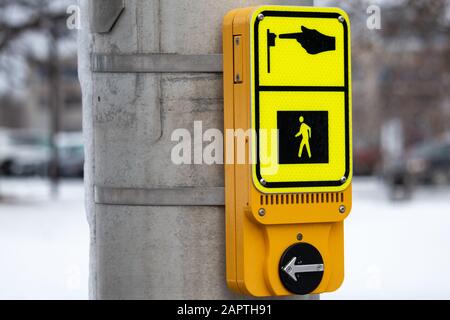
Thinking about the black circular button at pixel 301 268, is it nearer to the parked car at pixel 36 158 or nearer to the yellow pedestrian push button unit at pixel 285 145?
the yellow pedestrian push button unit at pixel 285 145

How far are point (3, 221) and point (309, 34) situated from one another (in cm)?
1524

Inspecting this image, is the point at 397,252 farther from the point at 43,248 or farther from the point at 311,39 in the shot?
the point at 311,39

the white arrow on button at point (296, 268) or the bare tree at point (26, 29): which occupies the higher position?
the bare tree at point (26, 29)

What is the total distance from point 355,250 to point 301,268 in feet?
32.6

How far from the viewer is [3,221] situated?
1775 cm

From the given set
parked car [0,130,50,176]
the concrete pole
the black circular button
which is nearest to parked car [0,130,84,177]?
parked car [0,130,50,176]

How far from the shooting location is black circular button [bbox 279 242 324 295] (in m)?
3.11

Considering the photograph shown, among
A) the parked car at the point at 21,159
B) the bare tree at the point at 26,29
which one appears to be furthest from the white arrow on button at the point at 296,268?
the parked car at the point at 21,159

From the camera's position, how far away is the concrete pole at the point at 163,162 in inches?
124

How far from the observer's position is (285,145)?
10.0 ft

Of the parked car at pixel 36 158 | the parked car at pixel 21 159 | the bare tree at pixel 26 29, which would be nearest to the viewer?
the bare tree at pixel 26 29

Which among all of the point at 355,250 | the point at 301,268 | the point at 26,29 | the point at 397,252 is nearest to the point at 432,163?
the point at 26,29

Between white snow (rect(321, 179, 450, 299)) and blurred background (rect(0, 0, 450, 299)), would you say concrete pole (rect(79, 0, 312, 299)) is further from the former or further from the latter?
white snow (rect(321, 179, 450, 299))

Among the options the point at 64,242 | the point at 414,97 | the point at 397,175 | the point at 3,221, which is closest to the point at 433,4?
the point at 64,242
